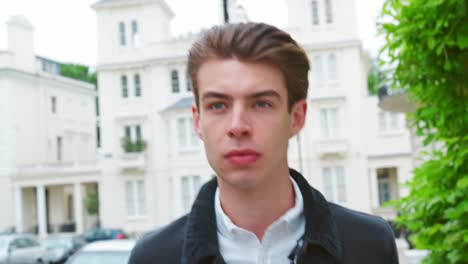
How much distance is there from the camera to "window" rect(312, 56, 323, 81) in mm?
41500

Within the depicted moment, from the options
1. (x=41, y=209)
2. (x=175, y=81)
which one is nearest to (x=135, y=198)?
(x=175, y=81)

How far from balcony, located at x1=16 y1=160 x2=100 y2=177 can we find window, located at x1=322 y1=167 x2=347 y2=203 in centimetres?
1743

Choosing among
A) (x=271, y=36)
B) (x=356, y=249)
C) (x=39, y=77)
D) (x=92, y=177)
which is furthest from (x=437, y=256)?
(x=39, y=77)

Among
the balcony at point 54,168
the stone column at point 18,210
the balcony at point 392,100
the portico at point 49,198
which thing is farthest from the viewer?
the stone column at point 18,210

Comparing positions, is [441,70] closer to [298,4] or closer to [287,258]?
[287,258]

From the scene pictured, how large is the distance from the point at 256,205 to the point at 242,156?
0.23m

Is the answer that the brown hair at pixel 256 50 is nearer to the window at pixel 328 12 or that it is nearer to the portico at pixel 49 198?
the window at pixel 328 12

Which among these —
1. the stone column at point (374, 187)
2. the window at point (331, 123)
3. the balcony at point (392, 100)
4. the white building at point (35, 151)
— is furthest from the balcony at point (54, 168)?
the balcony at point (392, 100)

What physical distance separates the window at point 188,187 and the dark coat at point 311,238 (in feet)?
131

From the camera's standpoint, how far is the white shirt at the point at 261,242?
7.50ft

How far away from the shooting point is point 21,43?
164 feet

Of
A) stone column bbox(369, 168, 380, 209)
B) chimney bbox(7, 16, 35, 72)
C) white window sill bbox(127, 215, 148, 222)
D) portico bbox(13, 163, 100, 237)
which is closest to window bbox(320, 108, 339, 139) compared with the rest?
stone column bbox(369, 168, 380, 209)

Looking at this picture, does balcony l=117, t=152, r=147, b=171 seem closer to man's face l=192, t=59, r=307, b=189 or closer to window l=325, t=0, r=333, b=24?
window l=325, t=0, r=333, b=24

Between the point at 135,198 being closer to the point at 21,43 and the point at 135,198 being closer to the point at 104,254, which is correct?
the point at 21,43
